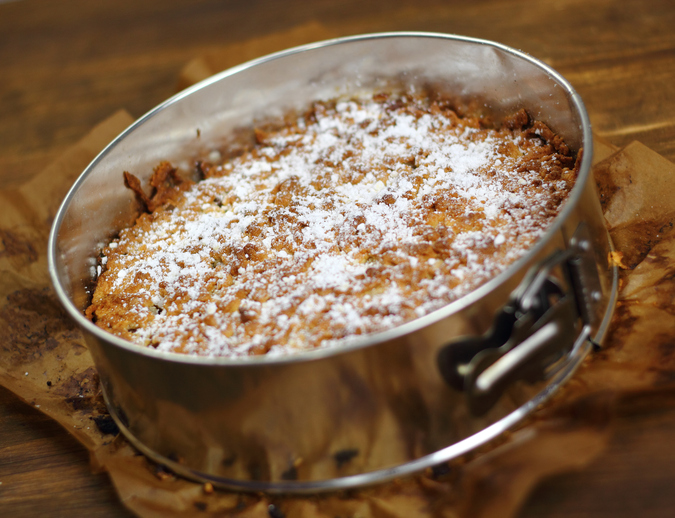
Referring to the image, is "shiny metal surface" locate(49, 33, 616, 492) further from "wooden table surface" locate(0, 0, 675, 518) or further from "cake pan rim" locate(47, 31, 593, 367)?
"wooden table surface" locate(0, 0, 675, 518)

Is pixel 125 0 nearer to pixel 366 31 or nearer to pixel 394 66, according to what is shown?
pixel 366 31

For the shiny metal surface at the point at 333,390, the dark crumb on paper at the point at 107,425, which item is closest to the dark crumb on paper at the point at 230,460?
the shiny metal surface at the point at 333,390

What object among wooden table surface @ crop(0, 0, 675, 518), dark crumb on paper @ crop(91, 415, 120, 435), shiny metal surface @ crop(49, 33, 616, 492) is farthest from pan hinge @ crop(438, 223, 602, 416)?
dark crumb on paper @ crop(91, 415, 120, 435)

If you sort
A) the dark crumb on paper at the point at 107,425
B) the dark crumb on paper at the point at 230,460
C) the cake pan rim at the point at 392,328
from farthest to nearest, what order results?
the dark crumb on paper at the point at 107,425, the dark crumb on paper at the point at 230,460, the cake pan rim at the point at 392,328

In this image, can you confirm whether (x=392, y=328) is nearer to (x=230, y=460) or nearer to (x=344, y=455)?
(x=344, y=455)

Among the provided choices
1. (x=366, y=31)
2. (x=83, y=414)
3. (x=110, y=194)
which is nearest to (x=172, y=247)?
(x=110, y=194)

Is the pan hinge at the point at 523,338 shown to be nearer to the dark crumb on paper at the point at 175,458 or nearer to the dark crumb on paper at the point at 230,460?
the dark crumb on paper at the point at 230,460

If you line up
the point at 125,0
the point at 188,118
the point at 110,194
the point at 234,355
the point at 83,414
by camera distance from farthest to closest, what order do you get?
the point at 125,0
the point at 188,118
the point at 110,194
the point at 83,414
the point at 234,355
